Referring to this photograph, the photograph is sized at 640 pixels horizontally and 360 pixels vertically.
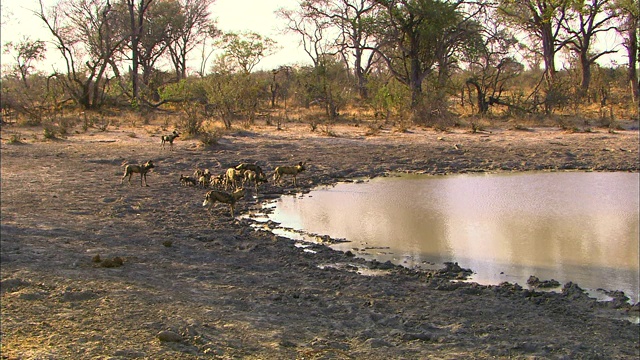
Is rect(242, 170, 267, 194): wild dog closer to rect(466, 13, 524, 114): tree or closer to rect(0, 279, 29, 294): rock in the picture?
rect(0, 279, 29, 294): rock

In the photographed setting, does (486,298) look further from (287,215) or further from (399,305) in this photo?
(287,215)

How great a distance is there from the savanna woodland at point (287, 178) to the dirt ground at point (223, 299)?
0.08 feet

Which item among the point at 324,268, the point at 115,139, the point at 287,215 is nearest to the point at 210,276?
the point at 324,268

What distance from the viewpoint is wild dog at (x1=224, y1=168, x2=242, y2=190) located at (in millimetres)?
11570

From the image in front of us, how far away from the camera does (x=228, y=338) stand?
178 inches

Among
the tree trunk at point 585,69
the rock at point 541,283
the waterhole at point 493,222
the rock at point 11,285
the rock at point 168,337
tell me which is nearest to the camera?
the rock at point 168,337

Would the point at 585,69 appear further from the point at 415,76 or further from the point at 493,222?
the point at 493,222

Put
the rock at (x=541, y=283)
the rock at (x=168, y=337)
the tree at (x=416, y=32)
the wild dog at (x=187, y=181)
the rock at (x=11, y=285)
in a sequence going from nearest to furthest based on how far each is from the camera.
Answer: the rock at (x=168, y=337)
the rock at (x=11, y=285)
the rock at (x=541, y=283)
the wild dog at (x=187, y=181)
the tree at (x=416, y=32)

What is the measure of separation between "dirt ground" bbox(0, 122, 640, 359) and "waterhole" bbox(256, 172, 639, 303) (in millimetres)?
743

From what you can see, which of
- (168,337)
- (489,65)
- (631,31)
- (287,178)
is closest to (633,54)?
(631,31)

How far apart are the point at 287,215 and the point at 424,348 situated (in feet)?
18.8

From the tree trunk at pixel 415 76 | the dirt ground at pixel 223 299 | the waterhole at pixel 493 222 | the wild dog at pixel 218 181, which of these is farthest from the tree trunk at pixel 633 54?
the dirt ground at pixel 223 299

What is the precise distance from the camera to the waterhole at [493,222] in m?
7.34

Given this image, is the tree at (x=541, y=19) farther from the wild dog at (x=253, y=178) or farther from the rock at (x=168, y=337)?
the rock at (x=168, y=337)
